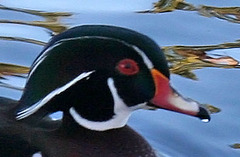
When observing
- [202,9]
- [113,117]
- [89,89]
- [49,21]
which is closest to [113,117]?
[113,117]

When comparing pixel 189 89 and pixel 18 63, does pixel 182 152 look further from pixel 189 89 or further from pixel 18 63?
pixel 18 63

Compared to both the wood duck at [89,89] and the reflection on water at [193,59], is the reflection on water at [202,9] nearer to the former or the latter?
the reflection on water at [193,59]

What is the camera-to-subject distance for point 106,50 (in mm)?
3094

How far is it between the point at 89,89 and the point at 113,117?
14cm

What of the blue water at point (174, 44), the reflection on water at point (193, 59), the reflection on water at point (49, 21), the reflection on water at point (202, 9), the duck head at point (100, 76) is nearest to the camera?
the duck head at point (100, 76)

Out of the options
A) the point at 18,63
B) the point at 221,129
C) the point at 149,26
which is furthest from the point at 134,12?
the point at 221,129

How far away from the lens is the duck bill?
312 cm

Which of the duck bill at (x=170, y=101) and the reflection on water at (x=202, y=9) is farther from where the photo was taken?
the reflection on water at (x=202, y=9)

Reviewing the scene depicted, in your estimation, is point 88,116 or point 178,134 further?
point 178,134

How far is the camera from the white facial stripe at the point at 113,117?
3.16m

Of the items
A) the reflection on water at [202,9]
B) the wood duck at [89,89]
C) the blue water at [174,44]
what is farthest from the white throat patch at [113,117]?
the reflection on water at [202,9]

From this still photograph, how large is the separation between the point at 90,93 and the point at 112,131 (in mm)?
204

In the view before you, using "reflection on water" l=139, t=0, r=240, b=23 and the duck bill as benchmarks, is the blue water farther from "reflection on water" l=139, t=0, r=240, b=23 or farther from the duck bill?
the duck bill

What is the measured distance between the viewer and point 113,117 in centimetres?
323
